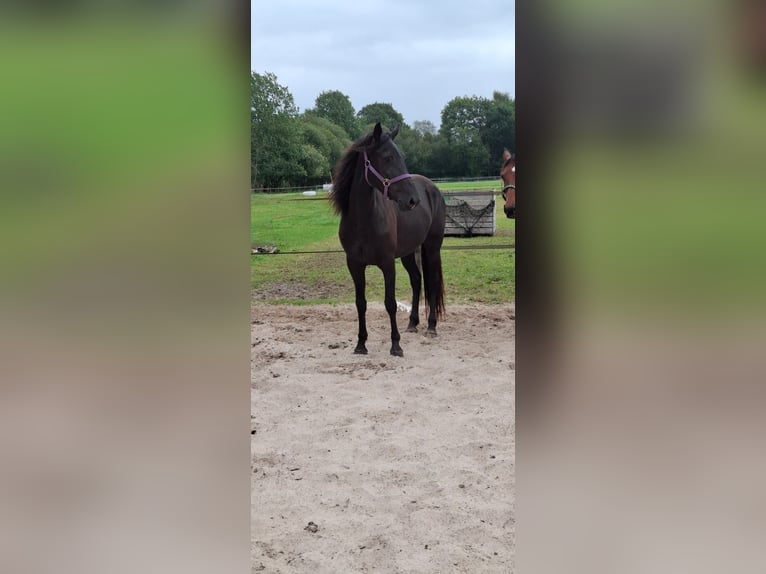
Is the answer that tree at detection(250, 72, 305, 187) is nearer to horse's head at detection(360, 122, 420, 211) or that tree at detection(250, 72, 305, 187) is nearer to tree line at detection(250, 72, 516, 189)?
tree line at detection(250, 72, 516, 189)

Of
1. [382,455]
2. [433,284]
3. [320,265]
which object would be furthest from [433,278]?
[382,455]

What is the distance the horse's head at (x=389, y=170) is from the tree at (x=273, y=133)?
390 centimetres

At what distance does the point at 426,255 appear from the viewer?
6848mm

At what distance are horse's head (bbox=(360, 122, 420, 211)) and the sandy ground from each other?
144cm

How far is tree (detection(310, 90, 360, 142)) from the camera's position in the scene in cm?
1104

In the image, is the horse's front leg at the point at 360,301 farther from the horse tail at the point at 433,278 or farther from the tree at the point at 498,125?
the tree at the point at 498,125

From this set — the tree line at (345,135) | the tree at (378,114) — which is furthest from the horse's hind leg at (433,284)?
the tree at (378,114)

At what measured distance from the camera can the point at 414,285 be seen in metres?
6.84

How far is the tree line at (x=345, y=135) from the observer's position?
9.23m

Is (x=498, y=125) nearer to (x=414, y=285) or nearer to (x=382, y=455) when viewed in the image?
(x=414, y=285)
